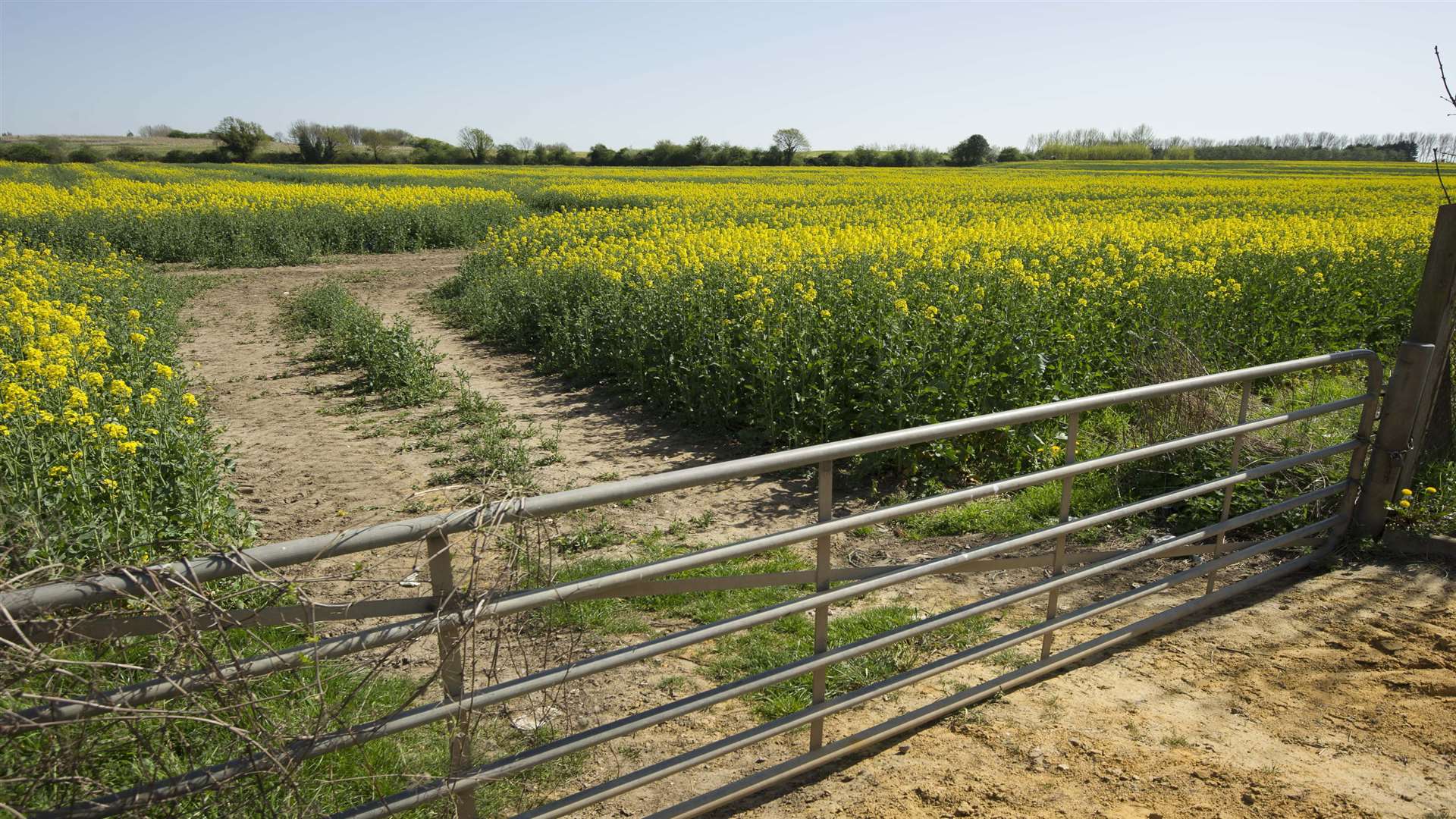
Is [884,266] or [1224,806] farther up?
[884,266]

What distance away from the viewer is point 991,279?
929 cm

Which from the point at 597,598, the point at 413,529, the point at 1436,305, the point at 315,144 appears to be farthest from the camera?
the point at 315,144

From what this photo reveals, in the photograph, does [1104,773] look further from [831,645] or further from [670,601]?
[670,601]

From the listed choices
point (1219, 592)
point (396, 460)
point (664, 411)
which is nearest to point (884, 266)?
point (664, 411)

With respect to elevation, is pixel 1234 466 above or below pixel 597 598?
below

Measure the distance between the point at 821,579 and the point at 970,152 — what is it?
264 ft

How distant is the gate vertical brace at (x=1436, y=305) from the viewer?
4520 mm

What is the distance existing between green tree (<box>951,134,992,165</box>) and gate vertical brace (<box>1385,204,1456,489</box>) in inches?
3023

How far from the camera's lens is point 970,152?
253 feet

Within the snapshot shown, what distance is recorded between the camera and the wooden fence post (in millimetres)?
4543

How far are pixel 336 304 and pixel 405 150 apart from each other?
7088cm

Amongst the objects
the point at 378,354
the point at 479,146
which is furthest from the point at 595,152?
the point at 378,354

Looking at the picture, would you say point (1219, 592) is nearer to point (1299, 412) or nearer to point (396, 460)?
point (1299, 412)

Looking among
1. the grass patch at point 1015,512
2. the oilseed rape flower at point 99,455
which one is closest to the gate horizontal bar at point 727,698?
the grass patch at point 1015,512
